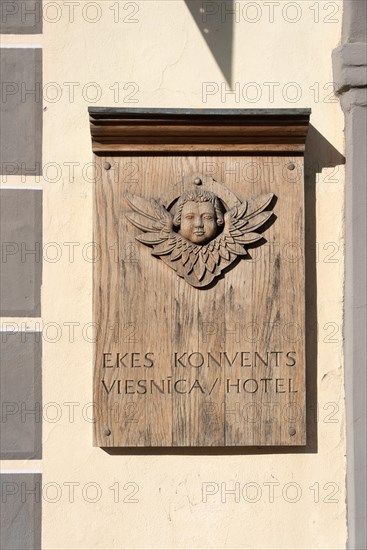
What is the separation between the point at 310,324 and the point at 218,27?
1061mm

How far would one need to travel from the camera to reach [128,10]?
11.2 ft

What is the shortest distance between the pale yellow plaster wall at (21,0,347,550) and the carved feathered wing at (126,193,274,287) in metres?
0.21

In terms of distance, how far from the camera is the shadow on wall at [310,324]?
3.34 m

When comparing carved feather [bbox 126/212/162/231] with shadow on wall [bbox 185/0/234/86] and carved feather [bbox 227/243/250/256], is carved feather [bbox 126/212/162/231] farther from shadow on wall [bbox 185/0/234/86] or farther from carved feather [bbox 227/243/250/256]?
shadow on wall [bbox 185/0/234/86]

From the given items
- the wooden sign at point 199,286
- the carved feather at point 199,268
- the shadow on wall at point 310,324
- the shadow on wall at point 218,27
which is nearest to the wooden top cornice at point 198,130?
the wooden sign at point 199,286

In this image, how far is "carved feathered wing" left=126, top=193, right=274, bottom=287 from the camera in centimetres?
328

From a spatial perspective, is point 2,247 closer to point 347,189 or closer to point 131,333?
point 131,333

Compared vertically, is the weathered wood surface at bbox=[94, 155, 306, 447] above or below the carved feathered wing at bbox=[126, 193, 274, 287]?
below

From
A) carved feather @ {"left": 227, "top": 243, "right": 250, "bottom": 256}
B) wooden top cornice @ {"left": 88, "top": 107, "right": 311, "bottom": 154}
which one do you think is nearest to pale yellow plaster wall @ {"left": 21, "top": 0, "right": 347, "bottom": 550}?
wooden top cornice @ {"left": 88, "top": 107, "right": 311, "bottom": 154}

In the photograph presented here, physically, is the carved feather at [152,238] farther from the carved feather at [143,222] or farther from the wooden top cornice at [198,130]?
the wooden top cornice at [198,130]

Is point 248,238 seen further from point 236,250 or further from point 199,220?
point 199,220

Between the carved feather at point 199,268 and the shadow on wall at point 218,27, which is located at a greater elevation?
the shadow on wall at point 218,27

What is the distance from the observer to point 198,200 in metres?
3.27

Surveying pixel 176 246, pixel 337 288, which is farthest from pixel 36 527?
pixel 337 288
